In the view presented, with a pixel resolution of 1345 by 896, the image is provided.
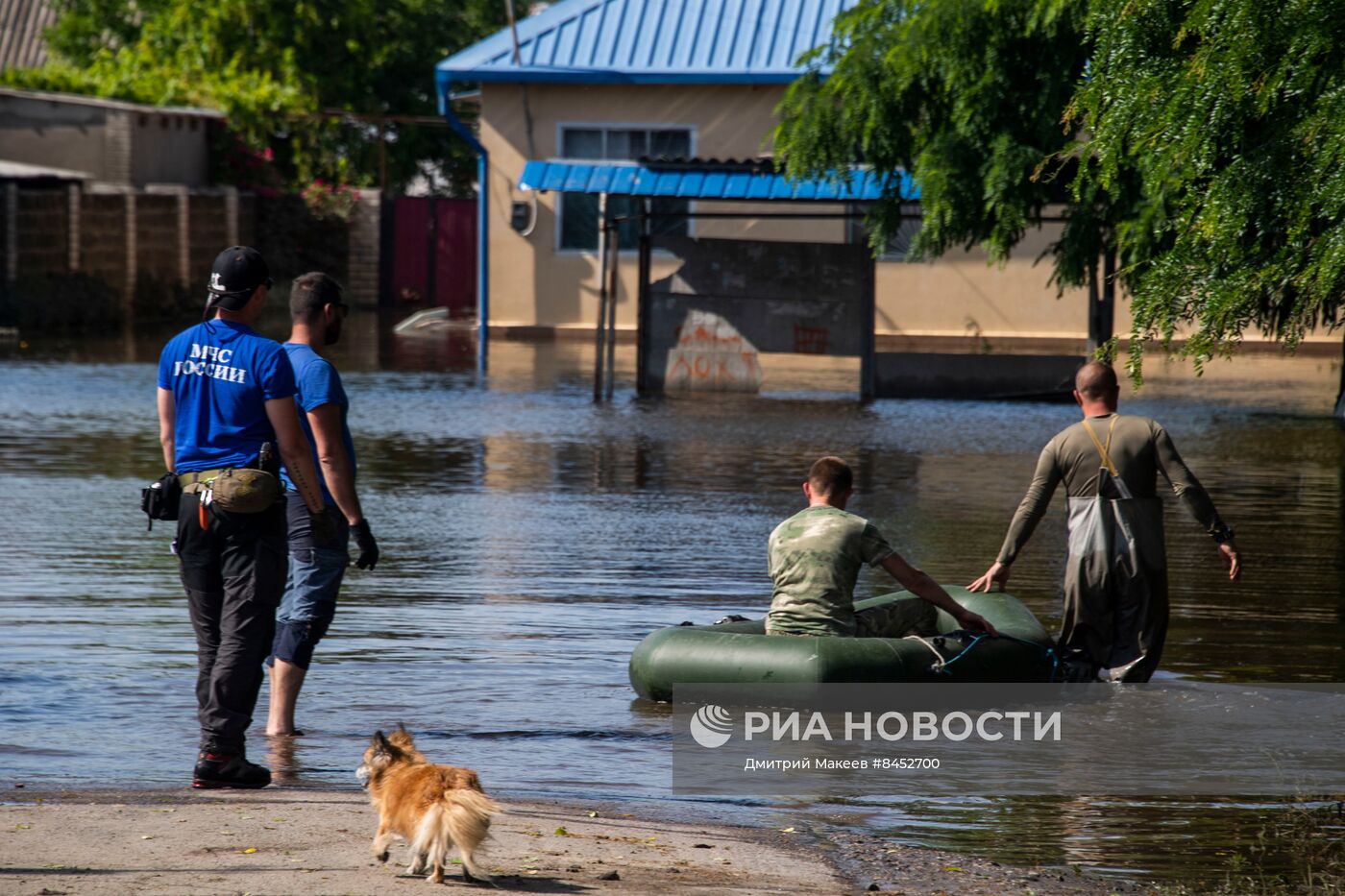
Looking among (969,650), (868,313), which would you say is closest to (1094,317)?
(868,313)

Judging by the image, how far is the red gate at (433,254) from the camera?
34.4 m

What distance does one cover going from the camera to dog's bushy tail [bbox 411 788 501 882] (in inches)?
194

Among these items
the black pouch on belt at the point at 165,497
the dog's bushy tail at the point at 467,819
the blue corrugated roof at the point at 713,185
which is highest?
the blue corrugated roof at the point at 713,185

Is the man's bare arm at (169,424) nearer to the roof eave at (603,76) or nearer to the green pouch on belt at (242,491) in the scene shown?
the green pouch on belt at (242,491)

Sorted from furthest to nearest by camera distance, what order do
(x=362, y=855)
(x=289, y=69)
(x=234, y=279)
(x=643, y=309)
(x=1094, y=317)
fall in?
(x=289, y=69) → (x=643, y=309) → (x=1094, y=317) → (x=234, y=279) → (x=362, y=855)

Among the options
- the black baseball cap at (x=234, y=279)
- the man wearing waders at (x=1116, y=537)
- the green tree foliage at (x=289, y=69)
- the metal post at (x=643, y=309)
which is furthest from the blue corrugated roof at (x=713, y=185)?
the green tree foliage at (x=289, y=69)

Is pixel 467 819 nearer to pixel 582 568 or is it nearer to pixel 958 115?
pixel 582 568

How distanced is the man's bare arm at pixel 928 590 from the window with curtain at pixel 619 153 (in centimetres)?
2013

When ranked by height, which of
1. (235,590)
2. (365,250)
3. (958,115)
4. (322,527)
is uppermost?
(958,115)

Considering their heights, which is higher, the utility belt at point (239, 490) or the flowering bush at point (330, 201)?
the flowering bush at point (330, 201)

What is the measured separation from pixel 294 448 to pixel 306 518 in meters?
0.50

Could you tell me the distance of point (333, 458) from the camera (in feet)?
21.7

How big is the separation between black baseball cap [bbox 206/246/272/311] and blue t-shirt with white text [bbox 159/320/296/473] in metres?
0.08

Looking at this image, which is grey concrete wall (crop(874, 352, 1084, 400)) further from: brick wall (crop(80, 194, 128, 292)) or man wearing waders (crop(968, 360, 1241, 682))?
brick wall (crop(80, 194, 128, 292))
